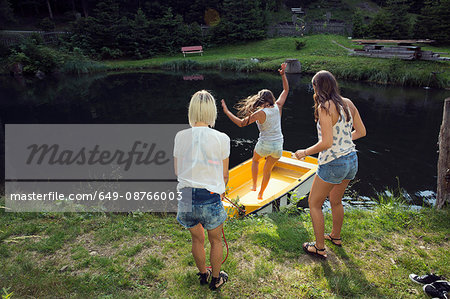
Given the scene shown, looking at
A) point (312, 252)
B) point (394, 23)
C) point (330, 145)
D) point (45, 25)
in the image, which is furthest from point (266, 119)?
point (45, 25)

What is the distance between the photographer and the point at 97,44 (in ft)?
104

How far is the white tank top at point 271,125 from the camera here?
5.20 metres

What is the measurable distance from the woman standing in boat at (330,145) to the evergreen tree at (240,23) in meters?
31.3

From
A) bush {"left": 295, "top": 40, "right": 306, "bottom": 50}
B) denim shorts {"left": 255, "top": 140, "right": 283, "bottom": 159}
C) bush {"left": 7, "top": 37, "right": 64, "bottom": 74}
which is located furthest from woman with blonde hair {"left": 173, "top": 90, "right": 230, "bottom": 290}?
bush {"left": 7, "top": 37, "right": 64, "bottom": 74}

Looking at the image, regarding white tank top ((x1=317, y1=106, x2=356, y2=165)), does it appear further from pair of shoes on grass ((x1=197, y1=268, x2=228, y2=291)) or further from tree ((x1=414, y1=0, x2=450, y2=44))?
tree ((x1=414, y1=0, x2=450, y2=44))

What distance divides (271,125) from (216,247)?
2.69 metres

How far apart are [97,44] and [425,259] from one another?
34.0 metres

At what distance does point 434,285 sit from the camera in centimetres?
329

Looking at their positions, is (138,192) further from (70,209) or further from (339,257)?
(339,257)

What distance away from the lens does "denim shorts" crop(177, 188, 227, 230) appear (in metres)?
2.94

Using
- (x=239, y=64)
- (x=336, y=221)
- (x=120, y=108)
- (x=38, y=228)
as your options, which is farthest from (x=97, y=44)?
(x=336, y=221)

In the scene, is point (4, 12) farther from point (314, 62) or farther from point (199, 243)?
point (199, 243)

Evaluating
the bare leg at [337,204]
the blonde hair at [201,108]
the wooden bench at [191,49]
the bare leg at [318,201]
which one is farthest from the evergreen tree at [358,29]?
the blonde hair at [201,108]

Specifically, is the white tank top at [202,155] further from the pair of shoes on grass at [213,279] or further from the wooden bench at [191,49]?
the wooden bench at [191,49]
